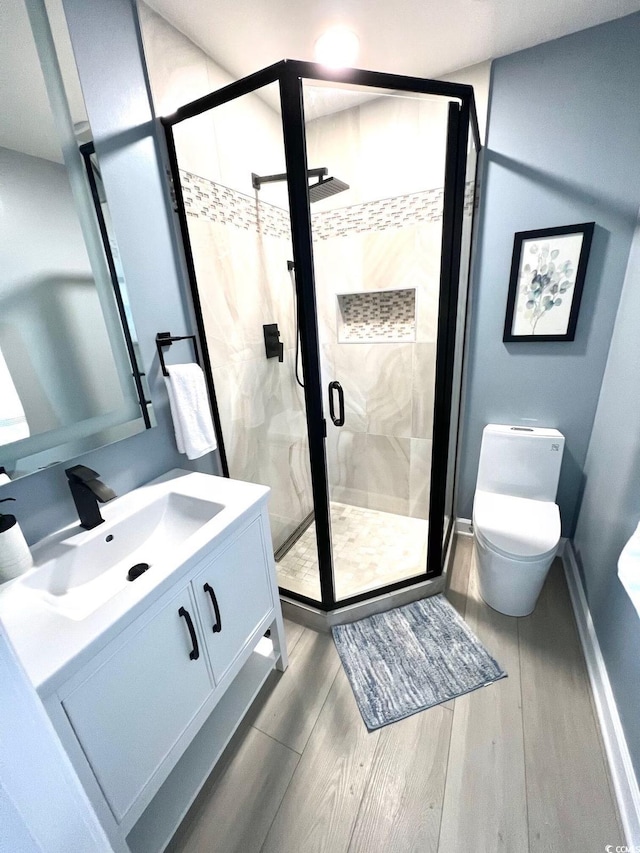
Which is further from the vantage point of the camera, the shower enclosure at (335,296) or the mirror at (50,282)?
the shower enclosure at (335,296)

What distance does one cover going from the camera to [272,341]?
6.20 feet

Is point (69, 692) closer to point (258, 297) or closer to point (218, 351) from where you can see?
point (218, 351)

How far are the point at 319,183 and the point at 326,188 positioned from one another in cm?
13

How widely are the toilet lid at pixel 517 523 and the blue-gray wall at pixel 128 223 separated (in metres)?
1.52

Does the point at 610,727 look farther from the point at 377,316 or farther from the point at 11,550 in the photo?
the point at 377,316

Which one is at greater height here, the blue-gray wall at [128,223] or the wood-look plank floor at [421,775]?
the blue-gray wall at [128,223]

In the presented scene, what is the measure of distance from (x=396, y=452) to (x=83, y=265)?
6.34 ft

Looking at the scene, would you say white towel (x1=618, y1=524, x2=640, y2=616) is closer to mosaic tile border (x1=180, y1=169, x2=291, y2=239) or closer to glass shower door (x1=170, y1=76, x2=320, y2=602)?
glass shower door (x1=170, y1=76, x2=320, y2=602)

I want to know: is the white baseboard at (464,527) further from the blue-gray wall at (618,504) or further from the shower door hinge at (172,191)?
the shower door hinge at (172,191)

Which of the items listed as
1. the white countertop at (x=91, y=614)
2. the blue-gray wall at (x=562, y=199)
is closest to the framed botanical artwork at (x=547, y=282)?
the blue-gray wall at (x=562, y=199)

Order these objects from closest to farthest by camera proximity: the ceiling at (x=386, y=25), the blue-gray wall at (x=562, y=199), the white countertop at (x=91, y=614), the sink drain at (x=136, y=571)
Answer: the white countertop at (x=91, y=614), the sink drain at (x=136, y=571), the ceiling at (x=386, y=25), the blue-gray wall at (x=562, y=199)

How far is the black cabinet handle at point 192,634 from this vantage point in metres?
0.98

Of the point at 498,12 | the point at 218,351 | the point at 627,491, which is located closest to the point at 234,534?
the point at 218,351

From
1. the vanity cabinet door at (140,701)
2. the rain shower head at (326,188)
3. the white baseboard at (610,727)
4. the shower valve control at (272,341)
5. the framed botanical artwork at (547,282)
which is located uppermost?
the rain shower head at (326,188)
